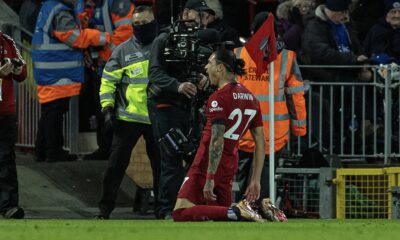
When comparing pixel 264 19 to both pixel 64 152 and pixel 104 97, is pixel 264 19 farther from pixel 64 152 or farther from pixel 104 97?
pixel 64 152

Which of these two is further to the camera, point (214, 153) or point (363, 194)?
point (363, 194)

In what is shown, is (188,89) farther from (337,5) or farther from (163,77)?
(337,5)

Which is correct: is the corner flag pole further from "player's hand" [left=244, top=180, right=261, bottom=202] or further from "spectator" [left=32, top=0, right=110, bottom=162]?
"spectator" [left=32, top=0, right=110, bottom=162]

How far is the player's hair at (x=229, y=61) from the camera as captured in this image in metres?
14.7

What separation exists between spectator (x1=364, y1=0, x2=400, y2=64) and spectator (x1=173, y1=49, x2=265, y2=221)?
5661 millimetres

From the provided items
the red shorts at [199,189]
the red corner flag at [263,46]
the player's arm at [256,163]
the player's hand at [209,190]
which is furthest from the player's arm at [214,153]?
the red corner flag at [263,46]

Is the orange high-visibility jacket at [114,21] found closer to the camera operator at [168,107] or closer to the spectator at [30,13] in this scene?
the spectator at [30,13]

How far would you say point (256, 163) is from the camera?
14.9 m

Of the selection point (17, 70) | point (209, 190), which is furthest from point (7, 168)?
point (209, 190)

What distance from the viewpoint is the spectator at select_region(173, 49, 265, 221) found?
1445 cm

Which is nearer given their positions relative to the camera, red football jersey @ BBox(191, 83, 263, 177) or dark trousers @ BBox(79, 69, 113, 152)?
red football jersey @ BBox(191, 83, 263, 177)

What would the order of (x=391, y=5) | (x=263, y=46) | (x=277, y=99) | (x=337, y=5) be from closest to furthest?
1. (x=263, y=46)
2. (x=277, y=99)
3. (x=337, y=5)
4. (x=391, y=5)

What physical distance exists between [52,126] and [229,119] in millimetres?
5559

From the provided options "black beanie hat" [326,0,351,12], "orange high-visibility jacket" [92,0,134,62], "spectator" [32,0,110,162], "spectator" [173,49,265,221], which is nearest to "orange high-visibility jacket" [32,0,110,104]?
"spectator" [32,0,110,162]
